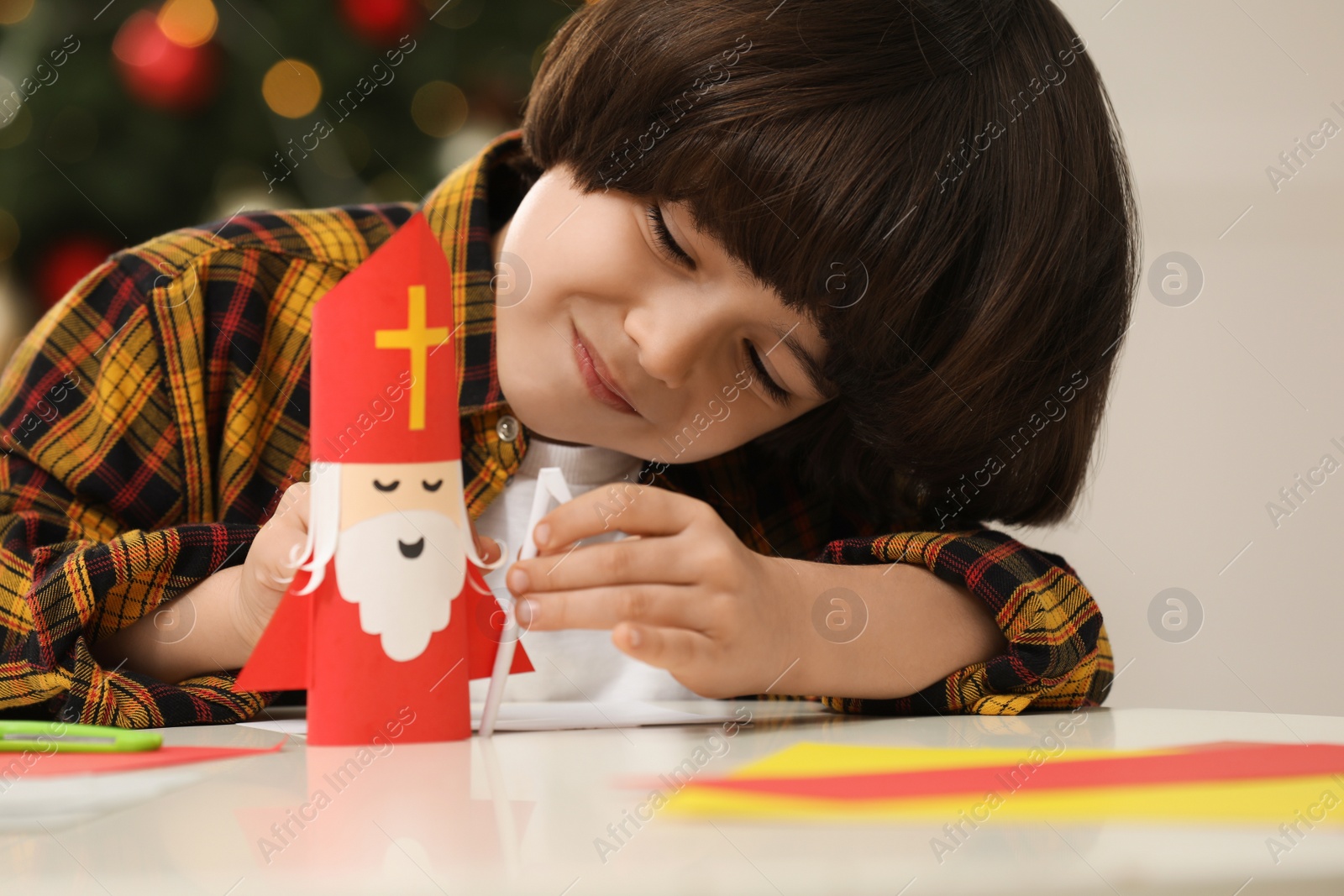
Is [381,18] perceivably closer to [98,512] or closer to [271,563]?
[98,512]

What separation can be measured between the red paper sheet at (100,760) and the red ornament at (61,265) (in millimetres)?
917

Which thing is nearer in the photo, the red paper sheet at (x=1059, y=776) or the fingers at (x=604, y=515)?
the red paper sheet at (x=1059, y=776)

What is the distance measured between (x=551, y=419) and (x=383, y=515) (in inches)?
13.2

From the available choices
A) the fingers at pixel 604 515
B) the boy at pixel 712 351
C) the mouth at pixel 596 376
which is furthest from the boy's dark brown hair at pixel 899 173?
the fingers at pixel 604 515

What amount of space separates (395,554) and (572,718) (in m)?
0.16

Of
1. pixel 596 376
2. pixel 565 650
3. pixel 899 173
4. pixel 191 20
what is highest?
pixel 191 20

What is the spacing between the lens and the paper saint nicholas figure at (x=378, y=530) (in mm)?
432

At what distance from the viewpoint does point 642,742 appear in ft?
1.53

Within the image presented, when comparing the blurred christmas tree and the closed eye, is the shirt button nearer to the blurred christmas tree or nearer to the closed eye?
the closed eye

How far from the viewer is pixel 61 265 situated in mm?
1177

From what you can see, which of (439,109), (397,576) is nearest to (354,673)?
(397,576)

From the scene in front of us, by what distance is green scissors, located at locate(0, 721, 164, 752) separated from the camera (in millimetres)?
410

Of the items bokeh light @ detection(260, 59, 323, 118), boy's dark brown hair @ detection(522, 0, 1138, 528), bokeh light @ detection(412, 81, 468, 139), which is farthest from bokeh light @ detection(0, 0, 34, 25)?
boy's dark brown hair @ detection(522, 0, 1138, 528)

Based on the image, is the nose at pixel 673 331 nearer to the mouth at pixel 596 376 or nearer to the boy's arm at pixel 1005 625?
the mouth at pixel 596 376
